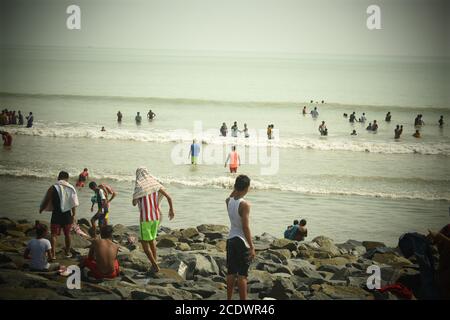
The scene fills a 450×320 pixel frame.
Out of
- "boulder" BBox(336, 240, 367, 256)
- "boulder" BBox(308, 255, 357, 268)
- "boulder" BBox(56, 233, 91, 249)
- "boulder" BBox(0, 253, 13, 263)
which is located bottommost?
"boulder" BBox(336, 240, 367, 256)

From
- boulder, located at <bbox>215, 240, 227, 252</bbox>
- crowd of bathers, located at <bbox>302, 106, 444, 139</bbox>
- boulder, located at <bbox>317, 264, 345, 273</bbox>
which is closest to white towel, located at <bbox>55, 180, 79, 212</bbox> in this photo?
boulder, located at <bbox>215, 240, 227, 252</bbox>

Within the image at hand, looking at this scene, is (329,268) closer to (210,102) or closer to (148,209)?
(148,209)

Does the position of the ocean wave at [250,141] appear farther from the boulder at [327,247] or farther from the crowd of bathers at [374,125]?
the boulder at [327,247]

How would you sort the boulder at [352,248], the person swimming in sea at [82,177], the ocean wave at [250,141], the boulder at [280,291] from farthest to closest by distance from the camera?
the ocean wave at [250,141] → the person swimming in sea at [82,177] → the boulder at [352,248] → the boulder at [280,291]

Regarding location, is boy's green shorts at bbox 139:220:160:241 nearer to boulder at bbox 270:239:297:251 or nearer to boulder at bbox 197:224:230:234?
boulder at bbox 270:239:297:251

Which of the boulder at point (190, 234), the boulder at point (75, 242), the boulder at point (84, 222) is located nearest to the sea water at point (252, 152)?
the boulder at point (84, 222)

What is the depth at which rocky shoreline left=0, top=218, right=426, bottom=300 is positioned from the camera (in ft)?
20.9

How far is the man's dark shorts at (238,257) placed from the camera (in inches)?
247

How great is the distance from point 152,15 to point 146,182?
308 ft

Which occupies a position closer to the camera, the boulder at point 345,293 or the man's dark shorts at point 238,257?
the man's dark shorts at point 238,257

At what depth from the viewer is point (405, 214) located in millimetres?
14914

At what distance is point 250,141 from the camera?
30.9 m

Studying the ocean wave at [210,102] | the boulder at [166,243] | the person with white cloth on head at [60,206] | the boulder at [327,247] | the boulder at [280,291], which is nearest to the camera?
the boulder at [280,291]

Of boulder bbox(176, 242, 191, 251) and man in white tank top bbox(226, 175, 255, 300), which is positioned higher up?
man in white tank top bbox(226, 175, 255, 300)
